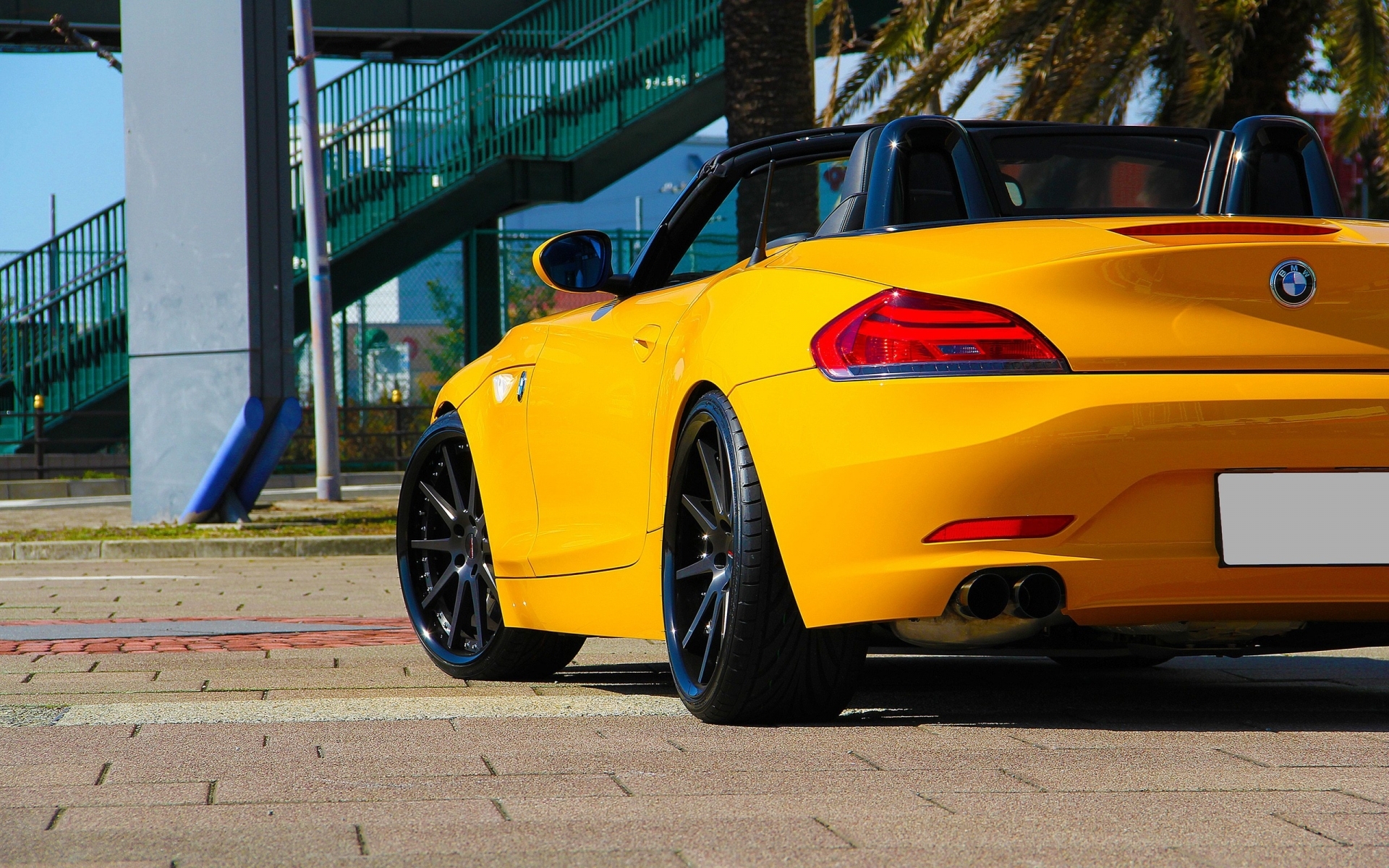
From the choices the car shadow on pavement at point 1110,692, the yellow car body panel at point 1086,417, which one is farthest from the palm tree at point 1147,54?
the yellow car body panel at point 1086,417

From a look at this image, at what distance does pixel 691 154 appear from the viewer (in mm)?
68375

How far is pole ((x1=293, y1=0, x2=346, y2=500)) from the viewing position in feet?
56.1

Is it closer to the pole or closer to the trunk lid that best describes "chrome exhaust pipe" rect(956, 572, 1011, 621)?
the trunk lid

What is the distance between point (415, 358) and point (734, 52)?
1042 cm

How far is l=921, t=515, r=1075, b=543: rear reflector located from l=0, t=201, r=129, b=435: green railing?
58.5 feet

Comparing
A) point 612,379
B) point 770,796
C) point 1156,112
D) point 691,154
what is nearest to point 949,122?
point 612,379

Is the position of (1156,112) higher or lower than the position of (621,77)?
lower

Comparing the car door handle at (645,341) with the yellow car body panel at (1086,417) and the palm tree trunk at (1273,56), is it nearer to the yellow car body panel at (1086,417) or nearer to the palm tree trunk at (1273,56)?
the yellow car body panel at (1086,417)

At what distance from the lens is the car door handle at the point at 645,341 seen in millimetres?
4457

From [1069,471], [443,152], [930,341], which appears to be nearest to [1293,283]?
[1069,471]

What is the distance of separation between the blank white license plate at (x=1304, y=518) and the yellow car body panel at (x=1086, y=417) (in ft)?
0.11

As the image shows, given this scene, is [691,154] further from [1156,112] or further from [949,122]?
[949,122]

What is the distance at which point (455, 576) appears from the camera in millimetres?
5566

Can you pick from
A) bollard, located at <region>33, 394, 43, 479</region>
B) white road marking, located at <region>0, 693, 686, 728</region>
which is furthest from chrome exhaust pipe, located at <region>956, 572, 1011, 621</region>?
bollard, located at <region>33, 394, 43, 479</region>
